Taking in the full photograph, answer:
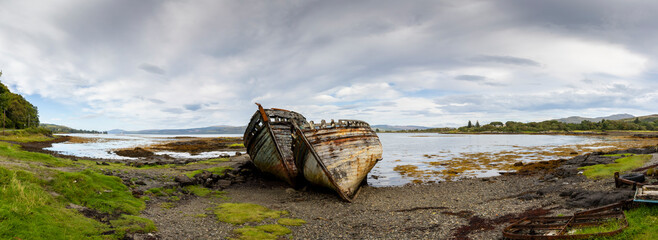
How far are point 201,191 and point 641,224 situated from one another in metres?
18.1

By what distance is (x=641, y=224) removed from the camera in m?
7.41

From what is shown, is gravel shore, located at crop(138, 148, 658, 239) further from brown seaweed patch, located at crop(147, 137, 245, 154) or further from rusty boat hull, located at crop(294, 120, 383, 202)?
brown seaweed patch, located at crop(147, 137, 245, 154)

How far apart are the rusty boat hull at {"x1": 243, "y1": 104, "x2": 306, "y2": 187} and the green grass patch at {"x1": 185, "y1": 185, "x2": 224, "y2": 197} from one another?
3.80m

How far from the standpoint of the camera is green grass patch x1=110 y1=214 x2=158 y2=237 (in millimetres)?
8752

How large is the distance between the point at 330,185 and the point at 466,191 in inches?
356

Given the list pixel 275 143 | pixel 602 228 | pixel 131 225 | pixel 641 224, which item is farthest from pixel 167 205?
pixel 641 224

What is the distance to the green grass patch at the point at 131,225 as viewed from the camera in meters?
8.75

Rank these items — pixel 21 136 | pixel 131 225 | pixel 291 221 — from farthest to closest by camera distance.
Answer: pixel 21 136
pixel 291 221
pixel 131 225

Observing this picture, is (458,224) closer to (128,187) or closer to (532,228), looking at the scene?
→ (532,228)

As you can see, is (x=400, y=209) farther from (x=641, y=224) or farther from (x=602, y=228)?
(x=641, y=224)

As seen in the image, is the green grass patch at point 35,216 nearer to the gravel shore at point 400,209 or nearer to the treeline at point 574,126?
the gravel shore at point 400,209

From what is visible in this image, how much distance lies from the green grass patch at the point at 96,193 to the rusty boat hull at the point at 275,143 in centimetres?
825

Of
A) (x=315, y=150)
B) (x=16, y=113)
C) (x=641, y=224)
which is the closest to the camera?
(x=641, y=224)

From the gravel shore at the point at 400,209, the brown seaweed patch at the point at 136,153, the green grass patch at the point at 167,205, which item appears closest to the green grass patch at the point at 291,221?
the gravel shore at the point at 400,209
